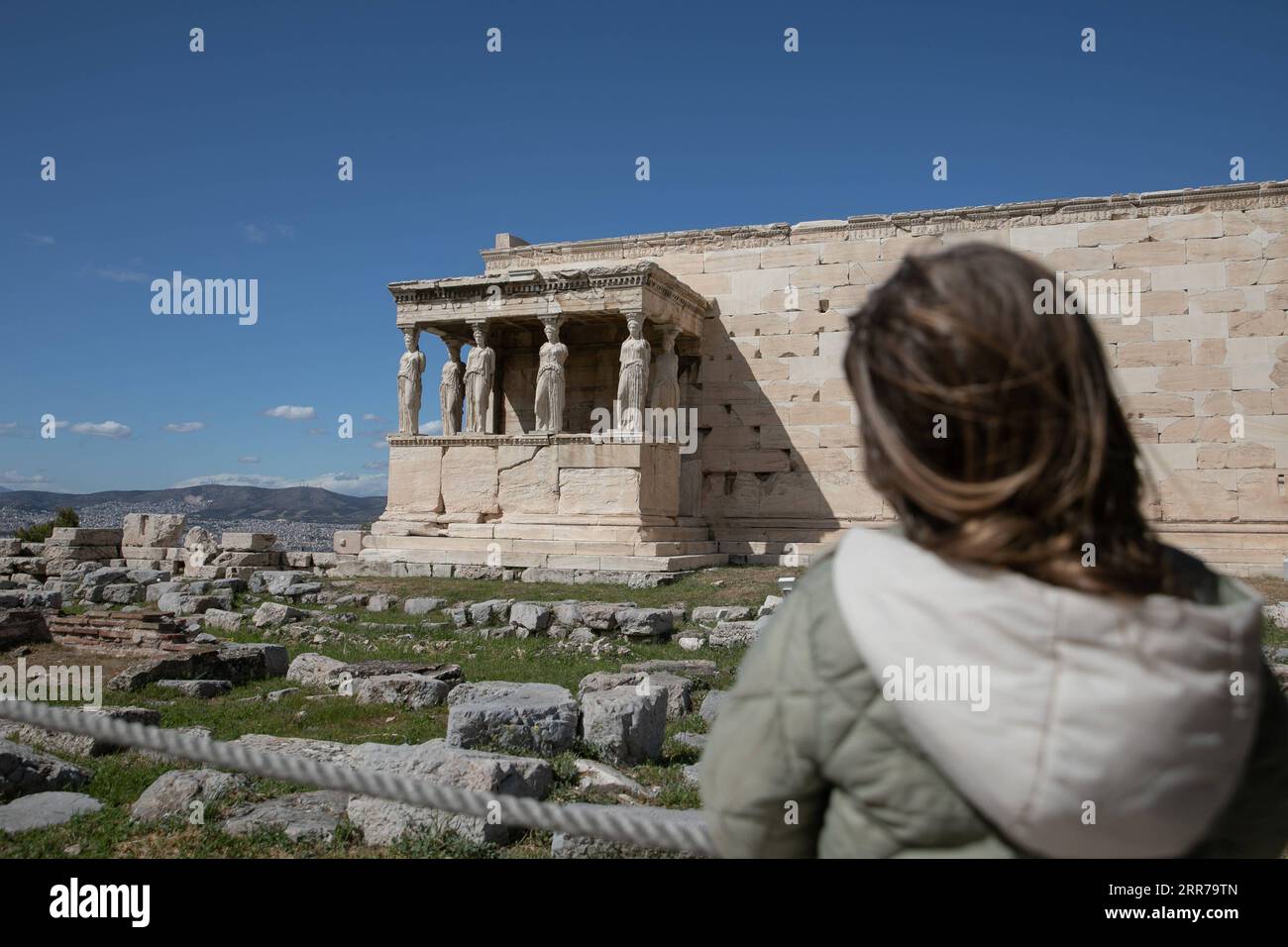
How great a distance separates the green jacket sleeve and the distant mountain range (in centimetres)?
6284

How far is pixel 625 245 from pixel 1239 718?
19.9 meters

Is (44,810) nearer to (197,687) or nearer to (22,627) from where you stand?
(197,687)

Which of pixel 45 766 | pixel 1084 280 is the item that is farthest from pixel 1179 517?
pixel 45 766

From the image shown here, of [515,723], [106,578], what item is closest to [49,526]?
[106,578]

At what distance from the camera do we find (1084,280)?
17.2 meters

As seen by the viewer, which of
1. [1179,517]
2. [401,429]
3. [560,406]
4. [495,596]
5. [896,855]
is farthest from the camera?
[401,429]

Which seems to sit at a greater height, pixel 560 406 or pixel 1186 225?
pixel 1186 225

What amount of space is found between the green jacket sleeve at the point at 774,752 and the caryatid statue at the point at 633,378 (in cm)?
1541

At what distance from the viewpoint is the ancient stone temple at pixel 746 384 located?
16281mm

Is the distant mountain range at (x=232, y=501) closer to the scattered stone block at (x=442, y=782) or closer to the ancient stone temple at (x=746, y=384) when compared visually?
the ancient stone temple at (x=746, y=384)

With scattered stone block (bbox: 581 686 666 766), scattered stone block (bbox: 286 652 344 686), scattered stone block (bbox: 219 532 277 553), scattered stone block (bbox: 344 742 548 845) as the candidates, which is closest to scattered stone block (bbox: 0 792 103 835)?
scattered stone block (bbox: 344 742 548 845)

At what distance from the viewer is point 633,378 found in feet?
55.6

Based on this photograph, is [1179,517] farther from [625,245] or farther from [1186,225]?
[625,245]

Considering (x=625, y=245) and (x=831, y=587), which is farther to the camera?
(x=625, y=245)
